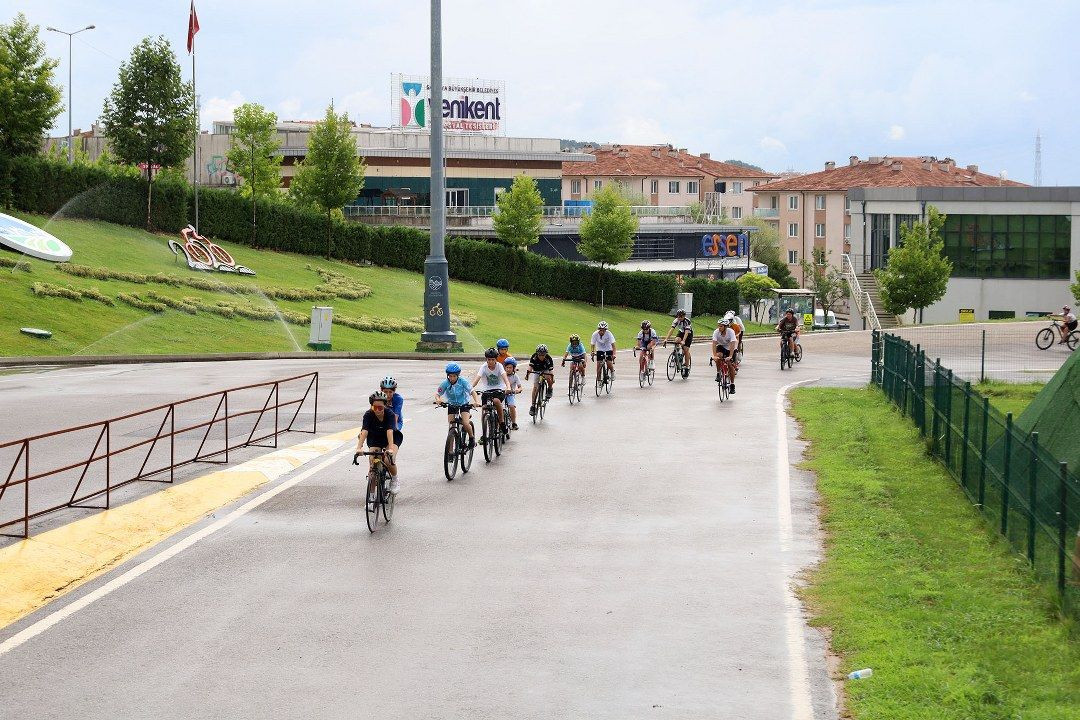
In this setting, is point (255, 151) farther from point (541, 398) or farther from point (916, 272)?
point (541, 398)

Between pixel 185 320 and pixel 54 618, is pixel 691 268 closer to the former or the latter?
pixel 185 320

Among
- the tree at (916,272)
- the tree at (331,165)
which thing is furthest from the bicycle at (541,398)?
the tree at (916,272)

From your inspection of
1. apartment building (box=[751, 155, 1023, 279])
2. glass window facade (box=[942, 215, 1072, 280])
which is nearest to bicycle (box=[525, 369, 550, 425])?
glass window facade (box=[942, 215, 1072, 280])

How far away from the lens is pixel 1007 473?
500 inches

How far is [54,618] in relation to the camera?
11.1 m

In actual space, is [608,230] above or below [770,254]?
below

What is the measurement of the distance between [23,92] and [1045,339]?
143 ft

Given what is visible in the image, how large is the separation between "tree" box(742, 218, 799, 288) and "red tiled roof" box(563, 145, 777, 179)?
16741mm

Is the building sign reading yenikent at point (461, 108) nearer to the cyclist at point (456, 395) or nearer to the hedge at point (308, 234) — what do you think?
the hedge at point (308, 234)

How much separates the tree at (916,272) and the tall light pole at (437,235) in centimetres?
3172

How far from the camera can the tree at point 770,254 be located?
11731cm

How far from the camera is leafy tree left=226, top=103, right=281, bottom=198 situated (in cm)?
7919

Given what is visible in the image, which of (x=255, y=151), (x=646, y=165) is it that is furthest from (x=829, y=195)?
(x=255, y=151)

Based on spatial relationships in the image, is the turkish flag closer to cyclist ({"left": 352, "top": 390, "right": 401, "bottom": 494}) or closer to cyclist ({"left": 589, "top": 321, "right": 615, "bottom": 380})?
cyclist ({"left": 589, "top": 321, "right": 615, "bottom": 380})
